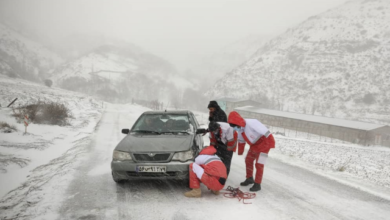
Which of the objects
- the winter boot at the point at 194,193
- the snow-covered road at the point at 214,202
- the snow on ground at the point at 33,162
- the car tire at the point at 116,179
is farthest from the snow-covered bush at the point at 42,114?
the winter boot at the point at 194,193

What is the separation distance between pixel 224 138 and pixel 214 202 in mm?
1283

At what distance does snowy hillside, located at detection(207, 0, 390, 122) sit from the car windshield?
8496cm

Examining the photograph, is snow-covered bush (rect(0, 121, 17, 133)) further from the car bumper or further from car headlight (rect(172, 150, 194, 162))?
car headlight (rect(172, 150, 194, 162))

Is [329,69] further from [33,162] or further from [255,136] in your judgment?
[33,162]

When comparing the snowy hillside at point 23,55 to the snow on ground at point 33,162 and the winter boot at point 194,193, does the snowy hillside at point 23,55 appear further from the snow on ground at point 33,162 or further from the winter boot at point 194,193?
the winter boot at point 194,193

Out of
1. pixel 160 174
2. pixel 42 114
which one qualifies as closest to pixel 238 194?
pixel 160 174

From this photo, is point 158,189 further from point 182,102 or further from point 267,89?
point 182,102

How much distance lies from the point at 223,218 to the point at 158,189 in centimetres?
168

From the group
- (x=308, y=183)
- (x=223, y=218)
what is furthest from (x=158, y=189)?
(x=308, y=183)

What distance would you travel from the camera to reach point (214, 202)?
4238 millimetres

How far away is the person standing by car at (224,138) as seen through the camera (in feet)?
15.4

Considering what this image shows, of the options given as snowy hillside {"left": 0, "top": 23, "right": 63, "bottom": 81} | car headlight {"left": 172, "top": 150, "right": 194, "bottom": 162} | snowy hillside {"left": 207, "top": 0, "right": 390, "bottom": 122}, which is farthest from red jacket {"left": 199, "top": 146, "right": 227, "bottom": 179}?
snowy hillside {"left": 0, "top": 23, "right": 63, "bottom": 81}

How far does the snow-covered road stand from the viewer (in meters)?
3.78

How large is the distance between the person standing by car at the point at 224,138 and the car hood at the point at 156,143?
1.83 ft
